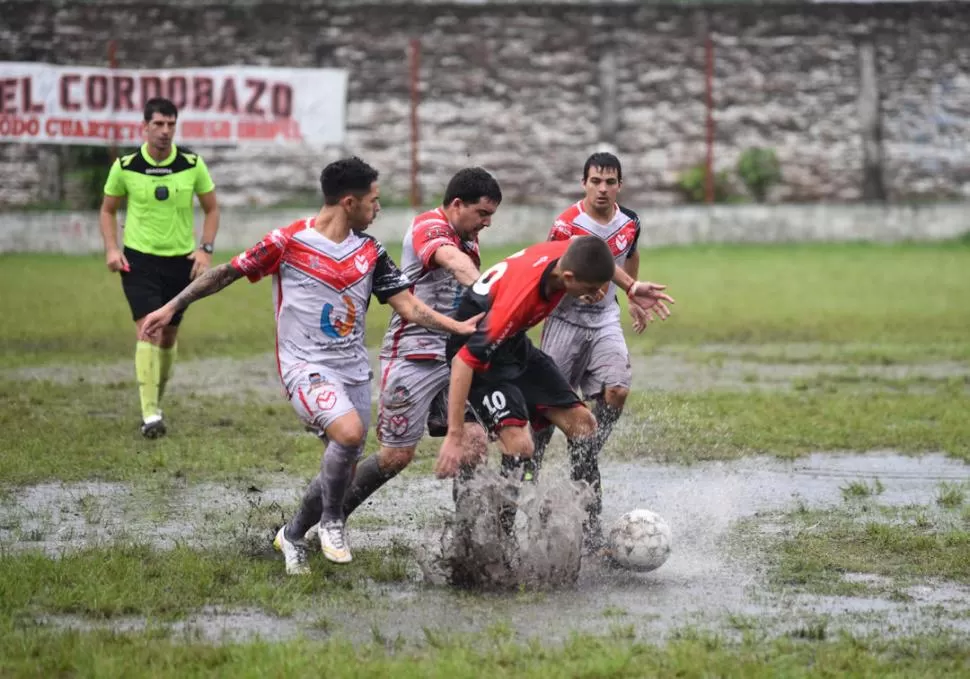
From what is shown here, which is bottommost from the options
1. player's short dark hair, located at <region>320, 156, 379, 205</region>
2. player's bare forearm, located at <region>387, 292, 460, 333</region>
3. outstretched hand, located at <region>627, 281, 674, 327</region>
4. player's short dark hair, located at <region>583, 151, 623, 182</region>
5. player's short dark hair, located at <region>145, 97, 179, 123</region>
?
outstretched hand, located at <region>627, 281, 674, 327</region>

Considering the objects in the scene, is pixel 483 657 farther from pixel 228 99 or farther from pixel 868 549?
pixel 228 99

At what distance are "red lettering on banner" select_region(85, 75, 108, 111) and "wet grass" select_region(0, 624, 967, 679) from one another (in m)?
19.6

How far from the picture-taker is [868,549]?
24.1 ft

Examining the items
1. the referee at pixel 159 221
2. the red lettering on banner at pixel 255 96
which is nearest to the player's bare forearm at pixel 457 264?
the referee at pixel 159 221

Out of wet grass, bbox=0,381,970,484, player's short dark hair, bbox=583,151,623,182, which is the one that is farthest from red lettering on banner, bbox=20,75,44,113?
player's short dark hair, bbox=583,151,623,182

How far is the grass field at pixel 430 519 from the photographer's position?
18.1ft

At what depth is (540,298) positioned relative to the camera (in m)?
→ 6.71

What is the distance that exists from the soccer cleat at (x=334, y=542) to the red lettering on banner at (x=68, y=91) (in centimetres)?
1883

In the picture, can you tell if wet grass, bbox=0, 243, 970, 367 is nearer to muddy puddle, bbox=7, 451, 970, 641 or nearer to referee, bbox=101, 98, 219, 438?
referee, bbox=101, 98, 219, 438

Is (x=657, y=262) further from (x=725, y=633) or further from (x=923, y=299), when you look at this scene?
(x=725, y=633)

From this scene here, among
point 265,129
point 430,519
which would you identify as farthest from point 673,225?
point 430,519

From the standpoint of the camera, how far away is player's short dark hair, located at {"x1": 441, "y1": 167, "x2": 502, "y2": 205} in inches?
289

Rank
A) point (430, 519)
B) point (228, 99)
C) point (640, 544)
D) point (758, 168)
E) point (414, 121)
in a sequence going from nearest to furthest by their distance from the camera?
point (640, 544) < point (430, 519) < point (228, 99) < point (414, 121) < point (758, 168)

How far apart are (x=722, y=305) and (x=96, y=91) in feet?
35.5
